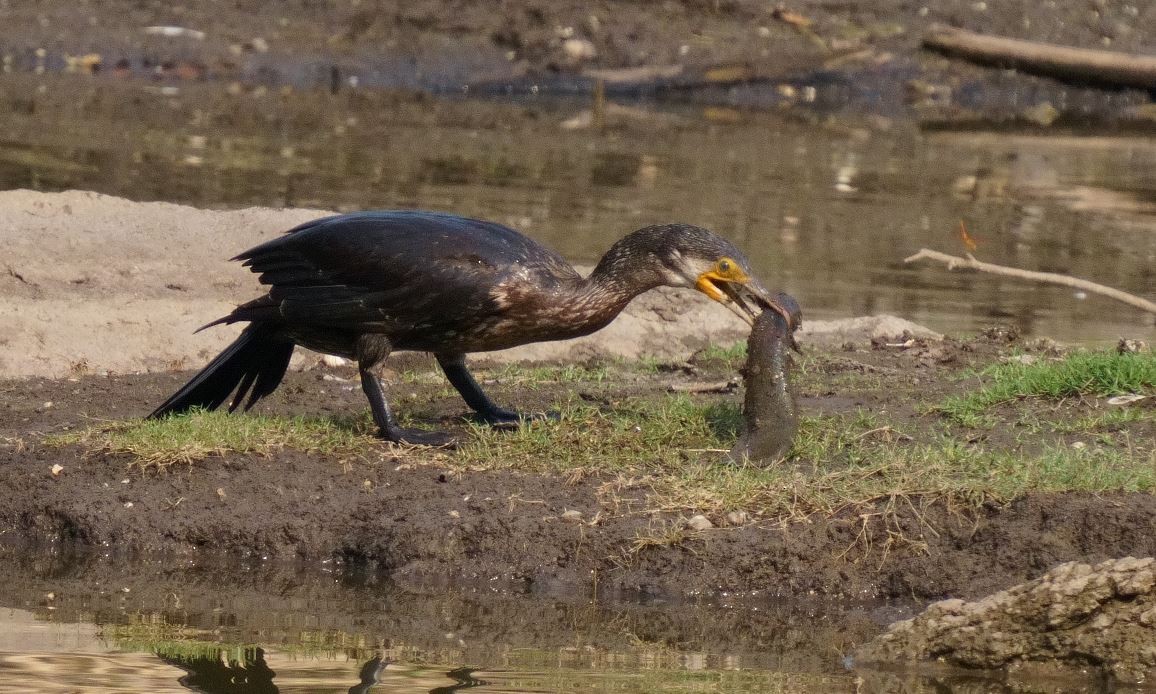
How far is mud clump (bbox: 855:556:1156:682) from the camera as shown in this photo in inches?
184

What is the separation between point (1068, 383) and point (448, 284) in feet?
8.11

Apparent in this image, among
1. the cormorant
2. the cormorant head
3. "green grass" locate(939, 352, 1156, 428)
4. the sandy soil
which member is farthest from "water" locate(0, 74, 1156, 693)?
"green grass" locate(939, 352, 1156, 428)

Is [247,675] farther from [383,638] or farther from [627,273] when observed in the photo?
[627,273]

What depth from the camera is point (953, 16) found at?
69.1ft

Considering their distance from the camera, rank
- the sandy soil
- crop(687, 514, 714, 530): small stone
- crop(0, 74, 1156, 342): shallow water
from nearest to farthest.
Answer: crop(687, 514, 714, 530): small stone, the sandy soil, crop(0, 74, 1156, 342): shallow water

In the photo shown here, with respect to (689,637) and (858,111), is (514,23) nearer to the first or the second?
(858,111)

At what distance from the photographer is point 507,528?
225 inches

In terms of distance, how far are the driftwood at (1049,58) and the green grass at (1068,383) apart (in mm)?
13728

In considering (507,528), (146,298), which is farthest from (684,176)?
(507,528)

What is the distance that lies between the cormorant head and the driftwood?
1483 cm

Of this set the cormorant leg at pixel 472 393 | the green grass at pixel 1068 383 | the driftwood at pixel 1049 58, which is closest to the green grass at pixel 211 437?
the cormorant leg at pixel 472 393

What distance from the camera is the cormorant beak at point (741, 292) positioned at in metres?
6.14

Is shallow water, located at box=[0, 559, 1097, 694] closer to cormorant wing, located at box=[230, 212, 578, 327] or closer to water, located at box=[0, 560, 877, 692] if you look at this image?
water, located at box=[0, 560, 877, 692]

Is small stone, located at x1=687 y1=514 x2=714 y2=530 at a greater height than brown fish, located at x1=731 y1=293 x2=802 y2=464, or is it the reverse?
brown fish, located at x1=731 y1=293 x2=802 y2=464
